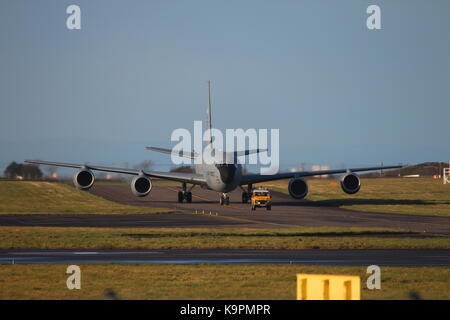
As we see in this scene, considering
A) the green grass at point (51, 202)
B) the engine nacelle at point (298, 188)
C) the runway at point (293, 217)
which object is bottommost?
the runway at point (293, 217)

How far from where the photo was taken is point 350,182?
6738 cm

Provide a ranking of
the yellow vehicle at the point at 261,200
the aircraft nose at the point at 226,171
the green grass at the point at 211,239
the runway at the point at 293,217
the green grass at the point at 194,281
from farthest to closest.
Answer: the yellow vehicle at the point at 261,200 → the aircraft nose at the point at 226,171 → the runway at the point at 293,217 → the green grass at the point at 211,239 → the green grass at the point at 194,281

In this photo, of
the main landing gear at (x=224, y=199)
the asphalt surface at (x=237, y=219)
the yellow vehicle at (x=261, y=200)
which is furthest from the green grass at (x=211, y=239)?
the main landing gear at (x=224, y=199)

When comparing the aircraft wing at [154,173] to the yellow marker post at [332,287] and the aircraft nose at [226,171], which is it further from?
the yellow marker post at [332,287]

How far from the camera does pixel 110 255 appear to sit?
2955 cm

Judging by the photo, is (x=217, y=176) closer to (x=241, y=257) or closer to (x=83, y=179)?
(x=83, y=179)

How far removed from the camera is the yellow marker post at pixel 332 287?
579 inches

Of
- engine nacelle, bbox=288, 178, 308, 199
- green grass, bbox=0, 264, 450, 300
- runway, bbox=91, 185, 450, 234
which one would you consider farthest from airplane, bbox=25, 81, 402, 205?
green grass, bbox=0, 264, 450, 300

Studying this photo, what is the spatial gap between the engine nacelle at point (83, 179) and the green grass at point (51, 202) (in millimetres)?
2051

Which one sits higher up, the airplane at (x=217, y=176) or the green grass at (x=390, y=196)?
the airplane at (x=217, y=176)

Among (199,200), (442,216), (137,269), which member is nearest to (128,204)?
(199,200)

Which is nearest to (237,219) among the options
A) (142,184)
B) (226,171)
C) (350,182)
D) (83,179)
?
(226,171)

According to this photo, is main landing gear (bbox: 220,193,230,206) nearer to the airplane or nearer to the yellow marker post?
the airplane

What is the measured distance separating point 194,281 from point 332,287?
774 centimetres
